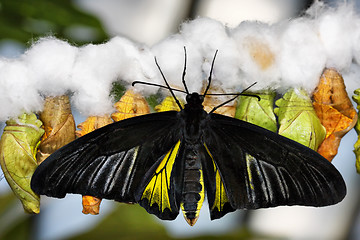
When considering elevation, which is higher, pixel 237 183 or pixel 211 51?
pixel 211 51

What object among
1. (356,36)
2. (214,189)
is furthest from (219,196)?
(356,36)

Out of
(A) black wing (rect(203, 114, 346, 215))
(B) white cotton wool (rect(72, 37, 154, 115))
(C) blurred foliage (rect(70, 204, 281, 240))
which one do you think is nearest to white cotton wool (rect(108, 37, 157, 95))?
(B) white cotton wool (rect(72, 37, 154, 115))

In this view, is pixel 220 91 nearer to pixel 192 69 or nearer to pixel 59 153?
pixel 192 69

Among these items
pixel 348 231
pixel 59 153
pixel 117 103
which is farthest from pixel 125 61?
pixel 348 231

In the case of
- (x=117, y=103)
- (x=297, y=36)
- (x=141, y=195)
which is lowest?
(x=141, y=195)

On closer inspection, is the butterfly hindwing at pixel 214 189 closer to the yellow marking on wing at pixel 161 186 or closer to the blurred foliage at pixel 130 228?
the yellow marking on wing at pixel 161 186

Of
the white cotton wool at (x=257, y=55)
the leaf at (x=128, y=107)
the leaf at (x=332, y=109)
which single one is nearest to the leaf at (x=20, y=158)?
the leaf at (x=128, y=107)

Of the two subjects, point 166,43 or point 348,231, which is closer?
point 166,43
